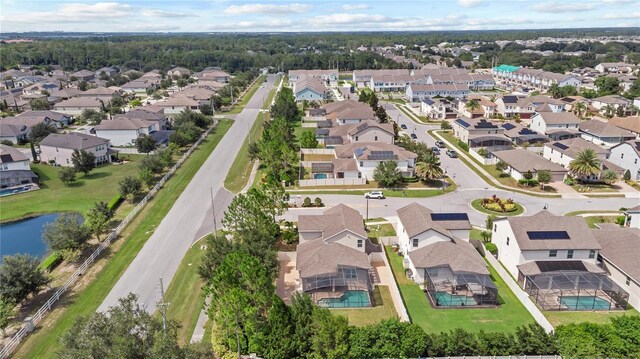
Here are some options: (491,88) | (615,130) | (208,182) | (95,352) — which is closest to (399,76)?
(491,88)

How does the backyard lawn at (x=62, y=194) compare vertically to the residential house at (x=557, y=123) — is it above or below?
below

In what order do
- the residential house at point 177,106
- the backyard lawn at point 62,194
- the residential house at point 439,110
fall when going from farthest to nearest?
the residential house at point 177,106, the residential house at point 439,110, the backyard lawn at point 62,194

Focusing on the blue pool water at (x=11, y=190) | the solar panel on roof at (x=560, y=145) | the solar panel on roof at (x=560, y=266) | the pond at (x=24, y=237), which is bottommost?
the pond at (x=24, y=237)

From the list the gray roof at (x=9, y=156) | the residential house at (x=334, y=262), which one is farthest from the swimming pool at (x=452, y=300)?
the gray roof at (x=9, y=156)

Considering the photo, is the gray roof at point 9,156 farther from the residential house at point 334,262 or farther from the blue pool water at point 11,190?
the residential house at point 334,262

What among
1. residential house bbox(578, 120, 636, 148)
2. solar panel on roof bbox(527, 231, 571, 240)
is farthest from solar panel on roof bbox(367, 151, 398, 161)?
residential house bbox(578, 120, 636, 148)

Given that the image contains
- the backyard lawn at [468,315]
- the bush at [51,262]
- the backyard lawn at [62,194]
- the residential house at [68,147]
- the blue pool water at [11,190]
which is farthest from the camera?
the residential house at [68,147]

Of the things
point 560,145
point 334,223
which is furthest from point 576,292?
point 560,145

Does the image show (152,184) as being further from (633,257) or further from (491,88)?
(491,88)
